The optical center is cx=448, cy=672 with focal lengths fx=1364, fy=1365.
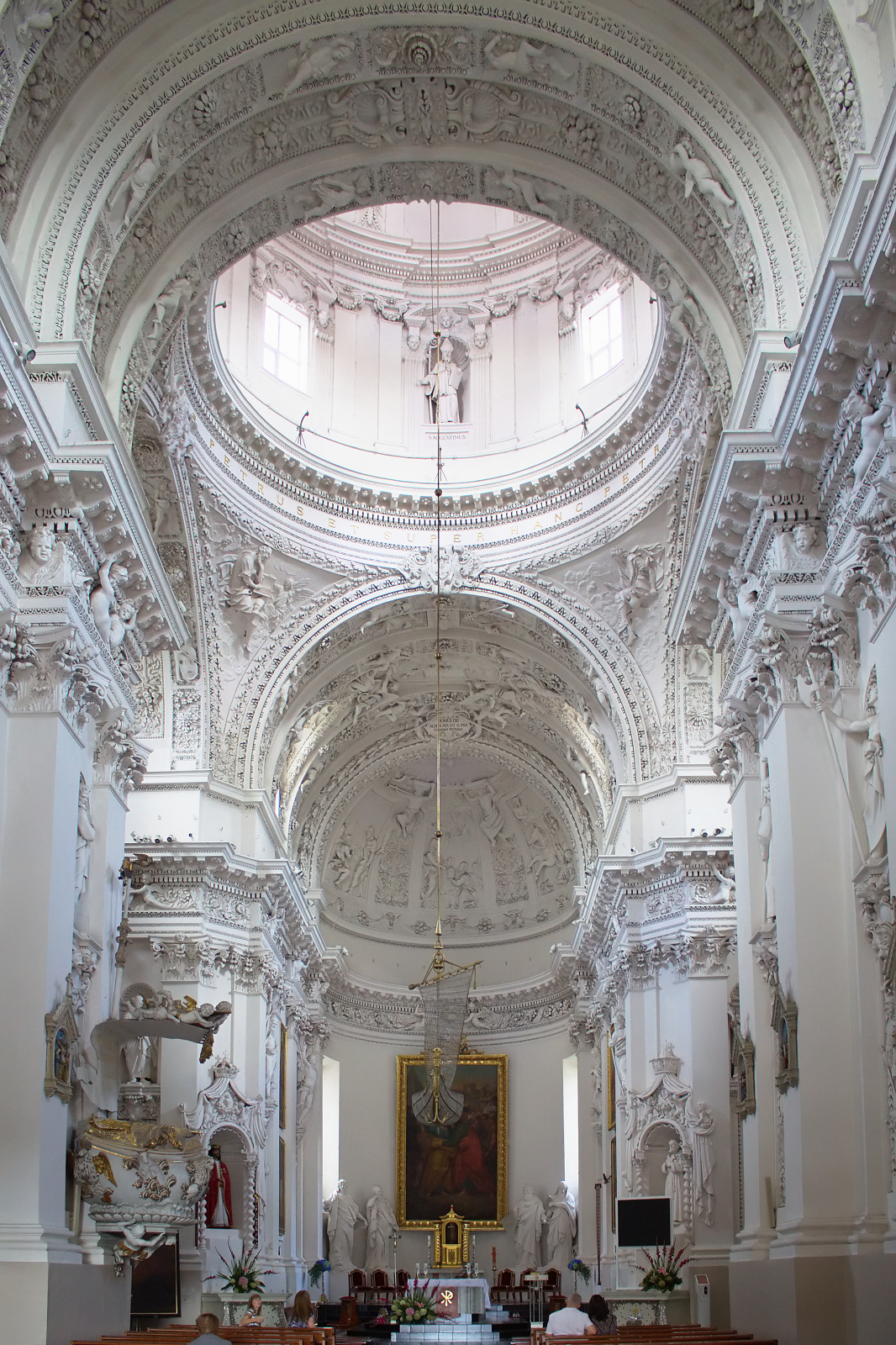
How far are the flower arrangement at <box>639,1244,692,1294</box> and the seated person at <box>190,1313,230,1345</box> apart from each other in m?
11.8

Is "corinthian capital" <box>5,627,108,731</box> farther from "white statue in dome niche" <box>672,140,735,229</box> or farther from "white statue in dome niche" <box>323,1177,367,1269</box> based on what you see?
"white statue in dome niche" <box>323,1177,367,1269</box>

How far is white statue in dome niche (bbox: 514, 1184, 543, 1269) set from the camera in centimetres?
3117

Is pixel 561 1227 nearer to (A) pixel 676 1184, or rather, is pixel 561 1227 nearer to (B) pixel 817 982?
(A) pixel 676 1184

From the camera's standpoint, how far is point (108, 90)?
12.7 meters

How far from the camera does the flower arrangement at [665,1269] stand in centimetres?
1906

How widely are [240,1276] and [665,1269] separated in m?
6.13

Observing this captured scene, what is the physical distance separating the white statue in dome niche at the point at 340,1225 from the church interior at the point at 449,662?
0.11 m

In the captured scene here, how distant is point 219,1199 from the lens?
2131 centimetres

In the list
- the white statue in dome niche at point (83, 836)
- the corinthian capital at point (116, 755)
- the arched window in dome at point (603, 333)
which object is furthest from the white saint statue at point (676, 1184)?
the arched window in dome at point (603, 333)

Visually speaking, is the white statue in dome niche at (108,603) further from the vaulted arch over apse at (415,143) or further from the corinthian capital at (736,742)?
the corinthian capital at (736,742)

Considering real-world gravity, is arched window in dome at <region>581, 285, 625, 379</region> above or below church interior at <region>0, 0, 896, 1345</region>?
above

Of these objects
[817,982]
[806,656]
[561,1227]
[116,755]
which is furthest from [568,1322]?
[561,1227]

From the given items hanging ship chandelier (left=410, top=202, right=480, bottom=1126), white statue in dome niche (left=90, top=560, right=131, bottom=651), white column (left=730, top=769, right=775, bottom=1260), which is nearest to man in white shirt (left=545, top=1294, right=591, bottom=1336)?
white column (left=730, top=769, right=775, bottom=1260)

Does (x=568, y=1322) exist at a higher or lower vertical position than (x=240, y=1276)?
higher
